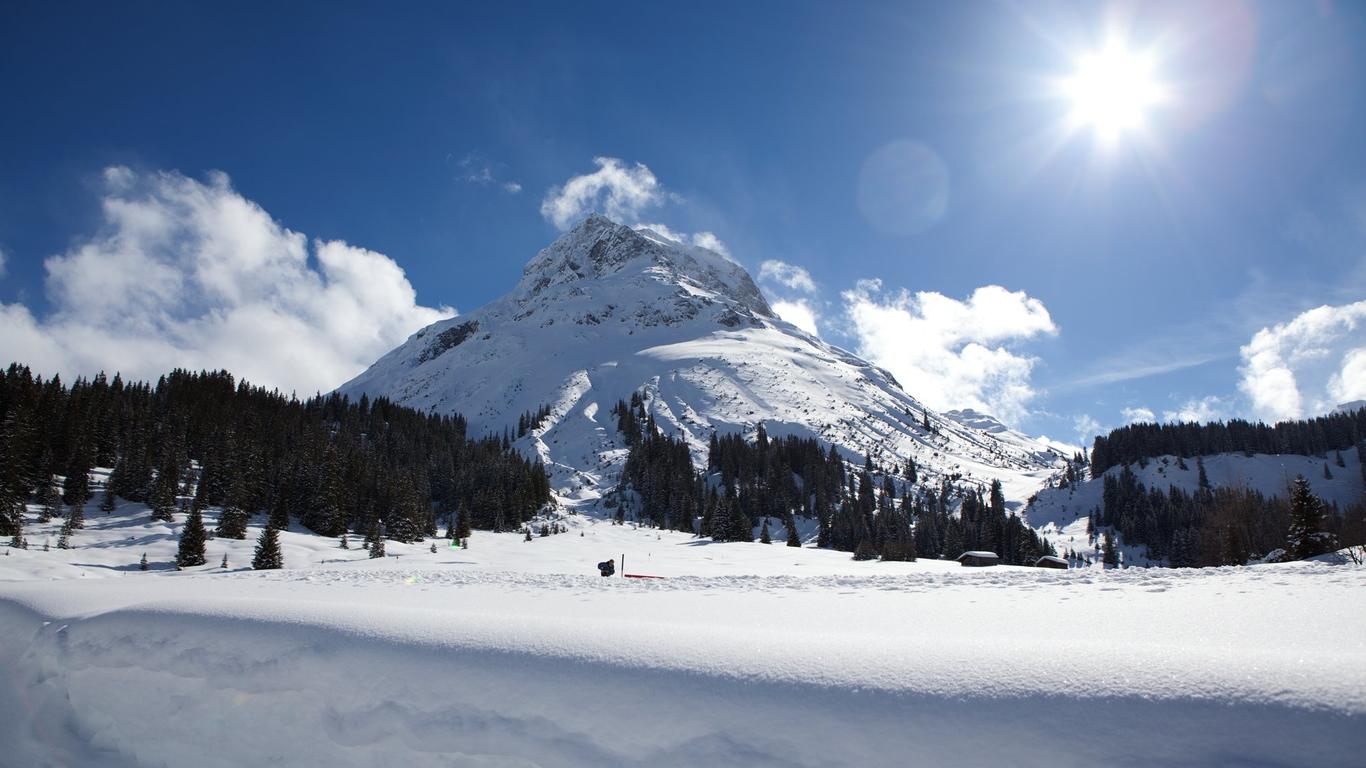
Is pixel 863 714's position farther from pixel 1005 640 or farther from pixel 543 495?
pixel 543 495

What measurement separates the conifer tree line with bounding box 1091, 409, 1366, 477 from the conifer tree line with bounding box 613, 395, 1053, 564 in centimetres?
6146

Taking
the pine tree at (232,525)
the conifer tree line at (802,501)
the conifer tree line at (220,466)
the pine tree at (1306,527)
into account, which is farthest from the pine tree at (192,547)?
the pine tree at (1306,527)

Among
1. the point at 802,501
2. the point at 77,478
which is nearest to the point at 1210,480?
the point at 802,501

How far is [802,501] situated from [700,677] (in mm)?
122115

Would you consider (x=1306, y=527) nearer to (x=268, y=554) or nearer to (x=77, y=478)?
(x=268, y=554)

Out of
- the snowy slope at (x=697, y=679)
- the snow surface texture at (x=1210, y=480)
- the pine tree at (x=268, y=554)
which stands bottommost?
the pine tree at (x=268, y=554)

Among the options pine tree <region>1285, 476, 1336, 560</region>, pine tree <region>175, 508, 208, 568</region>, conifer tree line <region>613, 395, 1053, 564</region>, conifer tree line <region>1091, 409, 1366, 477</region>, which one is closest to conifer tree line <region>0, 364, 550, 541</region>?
pine tree <region>175, 508, 208, 568</region>

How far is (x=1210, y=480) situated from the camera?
166 m

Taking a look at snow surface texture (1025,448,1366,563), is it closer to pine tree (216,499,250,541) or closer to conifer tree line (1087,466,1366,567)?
conifer tree line (1087,466,1366,567)

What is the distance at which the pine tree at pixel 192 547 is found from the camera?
3134 centimetres

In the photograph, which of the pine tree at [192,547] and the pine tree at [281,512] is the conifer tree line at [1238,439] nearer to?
the pine tree at [281,512]

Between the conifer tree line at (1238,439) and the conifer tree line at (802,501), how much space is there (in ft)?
202

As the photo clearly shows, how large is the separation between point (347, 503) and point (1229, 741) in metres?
62.1

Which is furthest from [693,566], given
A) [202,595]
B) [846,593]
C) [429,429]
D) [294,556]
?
[429,429]
